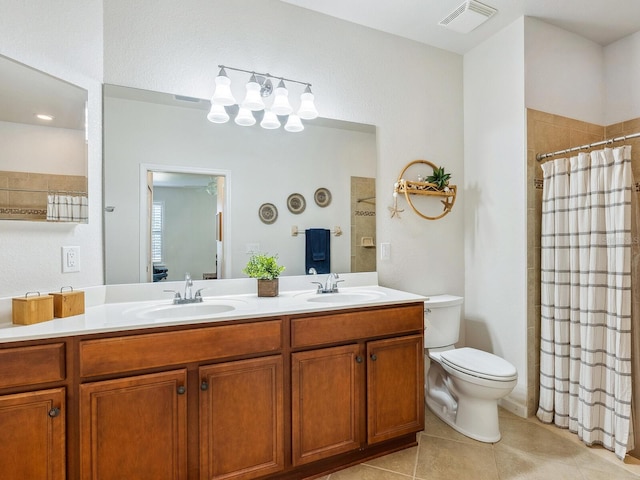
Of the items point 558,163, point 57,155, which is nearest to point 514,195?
point 558,163

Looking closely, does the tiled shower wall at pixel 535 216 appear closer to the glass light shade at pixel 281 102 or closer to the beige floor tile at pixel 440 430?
the beige floor tile at pixel 440 430

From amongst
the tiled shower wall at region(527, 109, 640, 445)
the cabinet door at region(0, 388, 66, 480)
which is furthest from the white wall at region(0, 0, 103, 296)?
the tiled shower wall at region(527, 109, 640, 445)

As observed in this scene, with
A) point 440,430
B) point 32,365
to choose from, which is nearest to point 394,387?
point 440,430

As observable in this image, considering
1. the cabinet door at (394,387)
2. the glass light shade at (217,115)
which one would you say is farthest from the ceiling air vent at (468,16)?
the cabinet door at (394,387)

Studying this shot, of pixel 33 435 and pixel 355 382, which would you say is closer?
pixel 33 435

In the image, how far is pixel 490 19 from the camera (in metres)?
2.33

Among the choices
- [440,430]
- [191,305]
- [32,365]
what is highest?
[191,305]

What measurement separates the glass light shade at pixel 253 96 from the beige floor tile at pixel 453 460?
2.16 meters

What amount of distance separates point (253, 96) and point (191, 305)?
1209mm

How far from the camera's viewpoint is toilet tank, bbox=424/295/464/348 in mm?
2359

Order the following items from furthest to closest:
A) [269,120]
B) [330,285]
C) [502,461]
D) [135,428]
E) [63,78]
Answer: [330,285] < [269,120] < [502,461] < [63,78] < [135,428]

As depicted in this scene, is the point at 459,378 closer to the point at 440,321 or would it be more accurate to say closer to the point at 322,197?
the point at 440,321

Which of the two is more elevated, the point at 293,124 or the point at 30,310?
the point at 293,124

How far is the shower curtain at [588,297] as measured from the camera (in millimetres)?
1883
